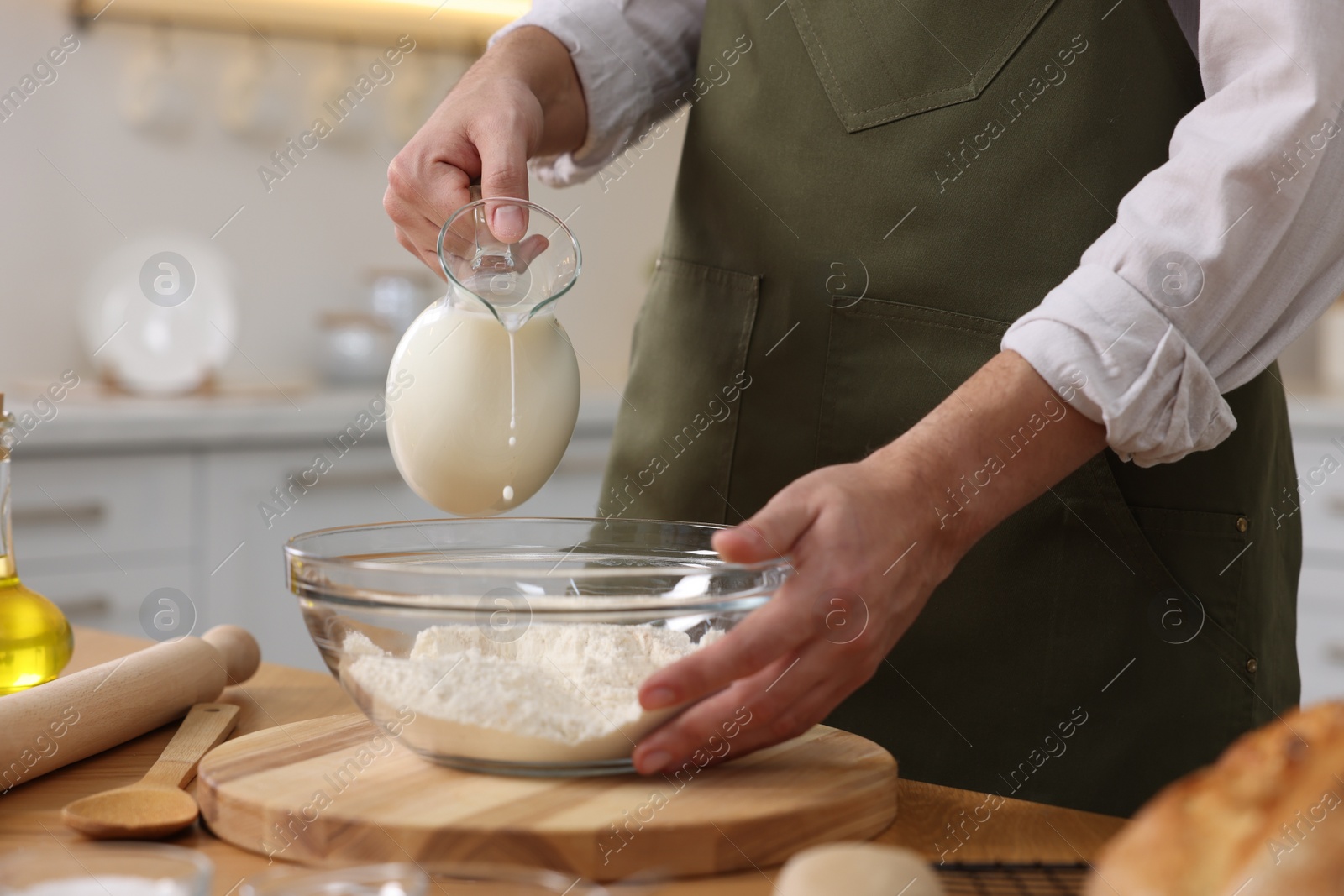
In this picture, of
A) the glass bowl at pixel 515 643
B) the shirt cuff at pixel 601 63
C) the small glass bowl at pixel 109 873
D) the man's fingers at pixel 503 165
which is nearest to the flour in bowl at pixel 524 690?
the glass bowl at pixel 515 643

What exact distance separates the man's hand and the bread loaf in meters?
0.24

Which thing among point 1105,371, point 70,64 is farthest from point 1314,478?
point 70,64

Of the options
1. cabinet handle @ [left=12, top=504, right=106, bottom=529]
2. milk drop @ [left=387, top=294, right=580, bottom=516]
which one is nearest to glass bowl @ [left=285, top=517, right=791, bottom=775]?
milk drop @ [left=387, top=294, right=580, bottom=516]

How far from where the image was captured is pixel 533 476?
0.84 m

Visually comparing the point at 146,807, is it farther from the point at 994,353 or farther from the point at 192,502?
the point at 192,502

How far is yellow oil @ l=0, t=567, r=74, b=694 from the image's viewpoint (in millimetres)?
773

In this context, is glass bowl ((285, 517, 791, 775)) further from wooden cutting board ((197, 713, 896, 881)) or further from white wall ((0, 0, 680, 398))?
white wall ((0, 0, 680, 398))

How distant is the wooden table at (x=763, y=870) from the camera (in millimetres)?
557

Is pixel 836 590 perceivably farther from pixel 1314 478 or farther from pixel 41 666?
pixel 1314 478

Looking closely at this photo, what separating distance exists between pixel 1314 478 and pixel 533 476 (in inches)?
76.7

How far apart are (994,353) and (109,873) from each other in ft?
2.33

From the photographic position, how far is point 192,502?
77.2 inches

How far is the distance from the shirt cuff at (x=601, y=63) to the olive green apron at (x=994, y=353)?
0.41 ft

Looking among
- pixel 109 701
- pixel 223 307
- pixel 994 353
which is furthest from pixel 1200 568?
pixel 223 307
